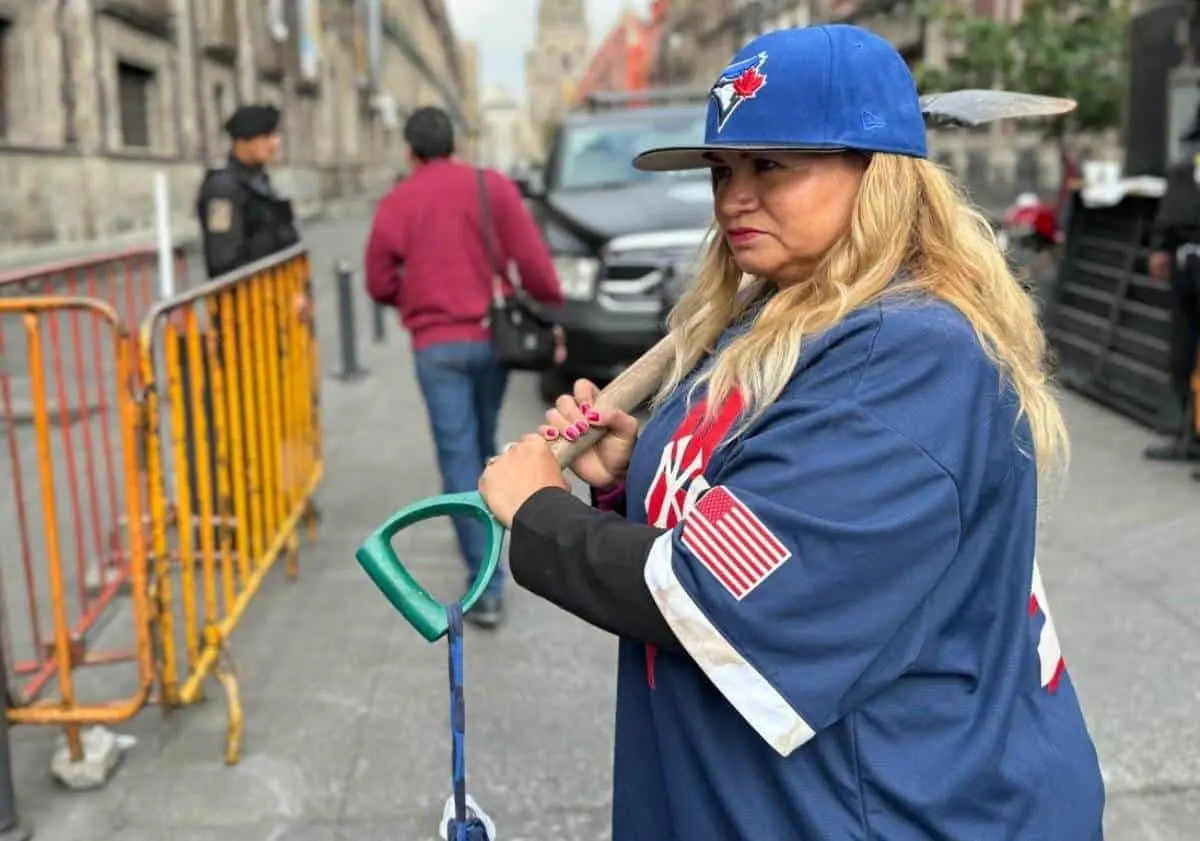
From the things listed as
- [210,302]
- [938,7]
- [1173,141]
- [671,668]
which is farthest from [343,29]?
[671,668]

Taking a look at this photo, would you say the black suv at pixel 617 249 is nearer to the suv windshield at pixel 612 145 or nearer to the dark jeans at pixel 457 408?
the suv windshield at pixel 612 145

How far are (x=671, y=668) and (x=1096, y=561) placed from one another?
412cm

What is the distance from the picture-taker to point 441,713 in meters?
3.83

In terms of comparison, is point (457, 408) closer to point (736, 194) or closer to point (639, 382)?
point (639, 382)

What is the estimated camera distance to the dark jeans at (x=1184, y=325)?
6.43m

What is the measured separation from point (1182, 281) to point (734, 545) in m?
6.06

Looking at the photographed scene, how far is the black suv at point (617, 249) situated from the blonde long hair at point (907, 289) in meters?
6.12

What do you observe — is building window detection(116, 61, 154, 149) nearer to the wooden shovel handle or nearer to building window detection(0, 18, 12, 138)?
building window detection(0, 18, 12, 138)

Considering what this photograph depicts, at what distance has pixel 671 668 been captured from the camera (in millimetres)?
1454

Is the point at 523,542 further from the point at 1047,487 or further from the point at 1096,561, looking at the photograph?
the point at 1096,561

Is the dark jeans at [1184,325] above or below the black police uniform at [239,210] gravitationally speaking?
below

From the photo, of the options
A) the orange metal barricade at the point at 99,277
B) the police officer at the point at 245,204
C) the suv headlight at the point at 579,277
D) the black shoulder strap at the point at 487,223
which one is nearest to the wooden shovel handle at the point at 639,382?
the orange metal barricade at the point at 99,277

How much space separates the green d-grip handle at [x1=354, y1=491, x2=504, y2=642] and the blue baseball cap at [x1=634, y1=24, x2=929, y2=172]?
54 cm

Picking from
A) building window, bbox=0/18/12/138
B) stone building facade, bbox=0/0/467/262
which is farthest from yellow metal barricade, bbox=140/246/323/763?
building window, bbox=0/18/12/138
